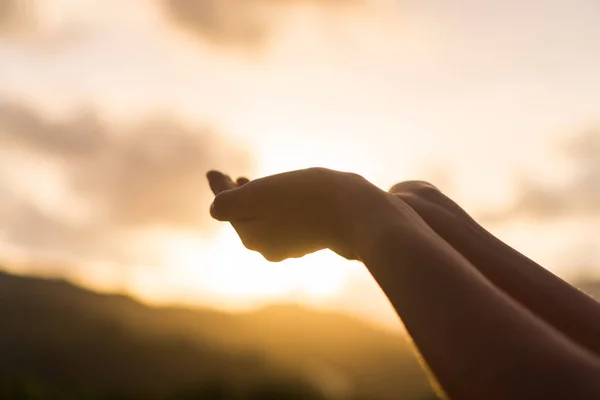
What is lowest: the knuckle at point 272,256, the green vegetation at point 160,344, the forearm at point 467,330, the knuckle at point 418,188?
the forearm at point 467,330

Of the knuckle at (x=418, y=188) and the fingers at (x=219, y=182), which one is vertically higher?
the fingers at (x=219, y=182)

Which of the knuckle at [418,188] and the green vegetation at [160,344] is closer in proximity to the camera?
the knuckle at [418,188]

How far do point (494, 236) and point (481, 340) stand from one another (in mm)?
906

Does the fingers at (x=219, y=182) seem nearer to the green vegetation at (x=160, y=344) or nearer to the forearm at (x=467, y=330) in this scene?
the forearm at (x=467, y=330)

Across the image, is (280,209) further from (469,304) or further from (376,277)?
(469,304)

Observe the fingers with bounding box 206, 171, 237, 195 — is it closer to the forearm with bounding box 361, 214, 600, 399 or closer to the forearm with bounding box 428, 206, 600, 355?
the forearm with bounding box 428, 206, 600, 355

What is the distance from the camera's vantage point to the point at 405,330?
5.11ft

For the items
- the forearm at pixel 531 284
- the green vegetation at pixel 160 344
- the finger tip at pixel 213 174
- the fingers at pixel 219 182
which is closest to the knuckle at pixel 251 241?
the fingers at pixel 219 182

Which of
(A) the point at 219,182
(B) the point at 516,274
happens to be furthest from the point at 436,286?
(A) the point at 219,182

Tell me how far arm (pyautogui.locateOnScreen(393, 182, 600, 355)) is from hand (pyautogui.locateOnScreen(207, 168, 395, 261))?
27 cm

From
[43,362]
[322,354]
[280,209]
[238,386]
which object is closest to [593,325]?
[280,209]

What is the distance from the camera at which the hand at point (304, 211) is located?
1859 mm

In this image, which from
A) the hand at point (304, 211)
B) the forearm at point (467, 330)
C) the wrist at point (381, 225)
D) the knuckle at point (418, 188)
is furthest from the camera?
the knuckle at point (418, 188)

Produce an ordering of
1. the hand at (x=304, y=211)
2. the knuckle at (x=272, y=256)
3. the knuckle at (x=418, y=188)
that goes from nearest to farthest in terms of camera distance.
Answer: the hand at (x=304, y=211), the knuckle at (x=418, y=188), the knuckle at (x=272, y=256)
